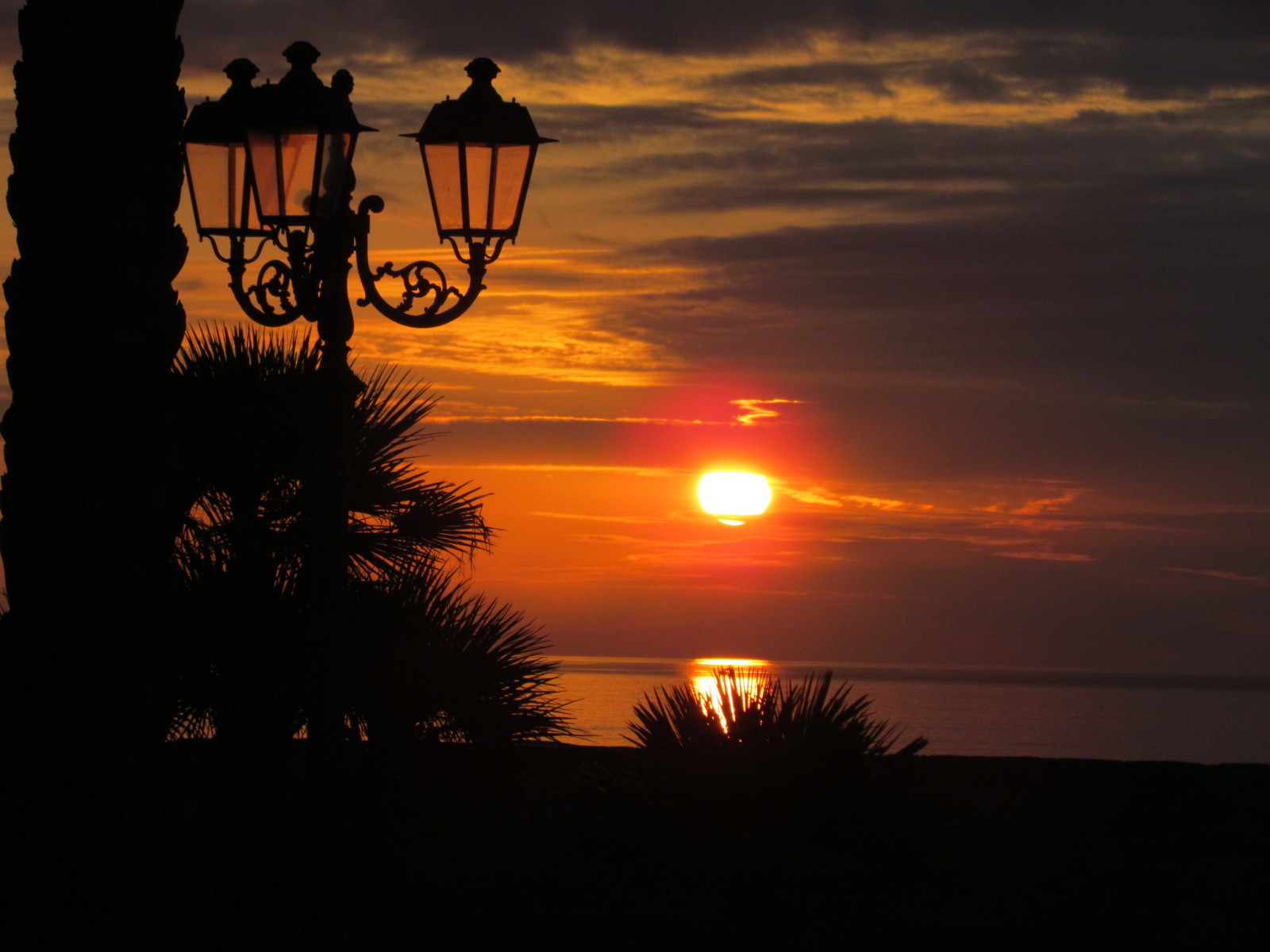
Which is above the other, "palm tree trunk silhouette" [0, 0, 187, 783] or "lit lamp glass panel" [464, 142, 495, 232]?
"lit lamp glass panel" [464, 142, 495, 232]

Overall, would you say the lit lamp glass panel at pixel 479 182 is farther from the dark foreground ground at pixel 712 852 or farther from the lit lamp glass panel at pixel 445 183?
the dark foreground ground at pixel 712 852

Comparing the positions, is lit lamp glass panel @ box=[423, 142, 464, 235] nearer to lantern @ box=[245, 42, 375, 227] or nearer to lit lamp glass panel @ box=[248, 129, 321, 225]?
lantern @ box=[245, 42, 375, 227]

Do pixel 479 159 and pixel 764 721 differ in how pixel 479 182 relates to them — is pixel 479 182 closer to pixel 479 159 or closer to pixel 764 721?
pixel 479 159

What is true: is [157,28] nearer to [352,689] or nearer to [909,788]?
[352,689]

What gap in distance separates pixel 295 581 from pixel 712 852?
10.2 ft

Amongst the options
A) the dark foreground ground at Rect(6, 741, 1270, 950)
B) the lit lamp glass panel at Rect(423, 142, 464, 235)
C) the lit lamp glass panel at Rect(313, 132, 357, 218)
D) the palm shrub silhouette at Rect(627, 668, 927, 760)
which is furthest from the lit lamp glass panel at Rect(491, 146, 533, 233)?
the palm shrub silhouette at Rect(627, 668, 927, 760)

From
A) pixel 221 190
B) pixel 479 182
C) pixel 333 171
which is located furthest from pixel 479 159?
pixel 221 190

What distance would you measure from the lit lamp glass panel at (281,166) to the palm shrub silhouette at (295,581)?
6.03 ft

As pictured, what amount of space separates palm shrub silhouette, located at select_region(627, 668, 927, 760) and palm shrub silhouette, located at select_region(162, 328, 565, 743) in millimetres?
988

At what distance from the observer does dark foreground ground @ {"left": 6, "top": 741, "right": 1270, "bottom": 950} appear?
6.59 metres

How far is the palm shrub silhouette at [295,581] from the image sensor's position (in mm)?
7879

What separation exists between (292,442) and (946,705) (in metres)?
160

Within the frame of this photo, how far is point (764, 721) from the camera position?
821 cm

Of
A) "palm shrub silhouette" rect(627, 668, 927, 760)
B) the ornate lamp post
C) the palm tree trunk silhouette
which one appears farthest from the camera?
"palm shrub silhouette" rect(627, 668, 927, 760)
